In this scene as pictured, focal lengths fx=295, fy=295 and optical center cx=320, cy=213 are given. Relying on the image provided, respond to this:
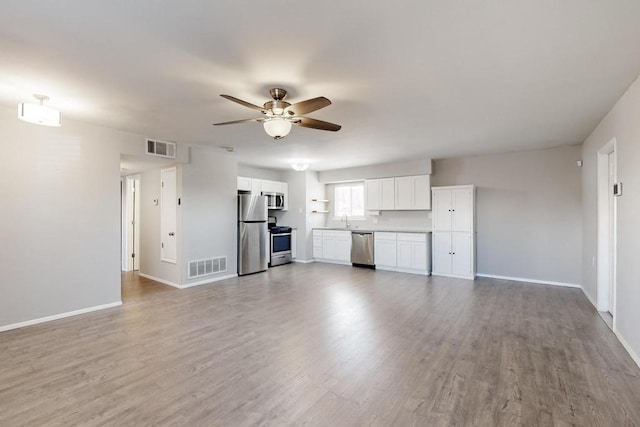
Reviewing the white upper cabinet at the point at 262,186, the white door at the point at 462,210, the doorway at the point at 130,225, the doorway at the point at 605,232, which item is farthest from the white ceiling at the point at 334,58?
the doorway at the point at 130,225

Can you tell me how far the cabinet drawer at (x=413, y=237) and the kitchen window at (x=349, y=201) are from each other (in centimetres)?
156

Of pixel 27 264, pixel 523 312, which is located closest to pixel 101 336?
pixel 27 264

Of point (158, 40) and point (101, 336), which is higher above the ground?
point (158, 40)

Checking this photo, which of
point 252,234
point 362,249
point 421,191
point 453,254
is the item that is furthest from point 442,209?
point 252,234

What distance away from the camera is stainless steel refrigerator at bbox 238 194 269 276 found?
238 inches

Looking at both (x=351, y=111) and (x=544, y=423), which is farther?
(x=351, y=111)

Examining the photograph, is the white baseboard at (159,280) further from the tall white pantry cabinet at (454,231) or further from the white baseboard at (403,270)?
the tall white pantry cabinet at (454,231)

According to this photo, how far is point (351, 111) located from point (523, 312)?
3396 millimetres

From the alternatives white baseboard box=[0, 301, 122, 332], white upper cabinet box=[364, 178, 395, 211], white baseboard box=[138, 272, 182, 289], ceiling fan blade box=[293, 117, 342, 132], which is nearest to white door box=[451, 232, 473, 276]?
white upper cabinet box=[364, 178, 395, 211]

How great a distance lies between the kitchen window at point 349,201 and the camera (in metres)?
7.82

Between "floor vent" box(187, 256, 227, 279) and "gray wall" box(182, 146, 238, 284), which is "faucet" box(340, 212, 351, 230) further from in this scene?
"floor vent" box(187, 256, 227, 279)

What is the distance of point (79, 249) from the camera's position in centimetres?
387

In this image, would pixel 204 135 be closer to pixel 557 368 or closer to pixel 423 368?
pixel 423 368

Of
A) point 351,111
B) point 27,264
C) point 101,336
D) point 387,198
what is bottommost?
point 101,336
